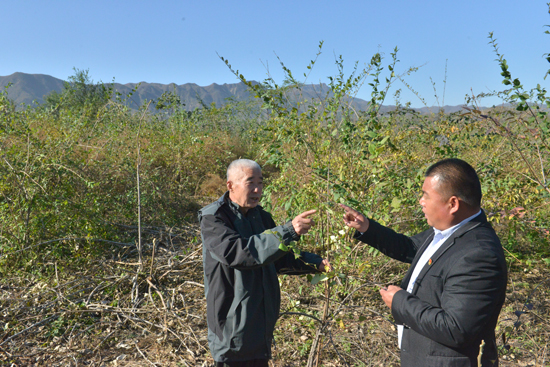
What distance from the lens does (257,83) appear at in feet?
9.62

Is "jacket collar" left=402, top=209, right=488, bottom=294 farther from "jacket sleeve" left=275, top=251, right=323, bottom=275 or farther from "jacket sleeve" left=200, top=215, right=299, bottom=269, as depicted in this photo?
"jacket sleeve" left=275, top=251, right=323, bottom=275

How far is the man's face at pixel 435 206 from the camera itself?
1686 mm

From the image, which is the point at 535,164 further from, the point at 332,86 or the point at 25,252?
the point at 25,252

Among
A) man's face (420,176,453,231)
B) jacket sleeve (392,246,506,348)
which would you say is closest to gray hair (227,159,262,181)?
man's face (420,176,453,231)

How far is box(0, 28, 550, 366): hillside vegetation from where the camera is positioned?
2.87 m

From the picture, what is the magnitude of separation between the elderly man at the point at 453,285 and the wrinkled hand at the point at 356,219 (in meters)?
0.37

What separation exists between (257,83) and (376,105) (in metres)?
1.01

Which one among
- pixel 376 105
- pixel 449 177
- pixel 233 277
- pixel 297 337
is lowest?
pixel 297 337

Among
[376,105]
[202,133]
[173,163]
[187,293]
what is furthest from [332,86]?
[202,133]

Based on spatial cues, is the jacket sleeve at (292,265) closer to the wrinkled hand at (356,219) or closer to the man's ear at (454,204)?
the wrinkled hand at (356,219)

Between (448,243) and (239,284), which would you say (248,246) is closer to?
(239,284)

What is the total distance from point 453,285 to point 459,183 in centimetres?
44

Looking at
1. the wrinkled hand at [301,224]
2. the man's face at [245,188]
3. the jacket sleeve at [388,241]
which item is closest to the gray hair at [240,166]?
the man's face at [245,188]

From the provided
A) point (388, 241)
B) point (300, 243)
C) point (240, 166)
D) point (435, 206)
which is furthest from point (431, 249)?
point (300, 243)
